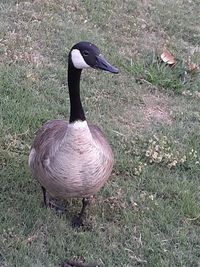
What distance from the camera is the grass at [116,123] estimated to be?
3.92 meters

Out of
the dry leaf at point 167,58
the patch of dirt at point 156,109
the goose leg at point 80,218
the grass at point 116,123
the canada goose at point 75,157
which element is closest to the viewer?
the canada goose at point 75,157

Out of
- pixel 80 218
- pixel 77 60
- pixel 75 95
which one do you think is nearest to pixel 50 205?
pixel 80 218

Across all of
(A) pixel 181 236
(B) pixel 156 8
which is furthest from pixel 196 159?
(B) pixel 156 8

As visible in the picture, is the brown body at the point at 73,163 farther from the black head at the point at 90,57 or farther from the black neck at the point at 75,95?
the black head at the point at 90,57

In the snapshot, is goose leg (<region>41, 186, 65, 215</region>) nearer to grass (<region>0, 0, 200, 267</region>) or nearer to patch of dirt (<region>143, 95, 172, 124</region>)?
grass (<region>0, 0, 200, 267</region>)

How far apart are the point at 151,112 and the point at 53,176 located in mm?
2102

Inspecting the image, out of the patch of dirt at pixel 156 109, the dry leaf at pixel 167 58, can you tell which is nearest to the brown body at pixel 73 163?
the patch of dirt at pixel 156 109

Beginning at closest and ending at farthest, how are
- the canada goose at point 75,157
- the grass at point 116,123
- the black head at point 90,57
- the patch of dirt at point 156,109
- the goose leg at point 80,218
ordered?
the black head at point 90,57 → the canada goose at point 75,157 → the grass at point 116,123 → the goose leg at point 80,218 → the patch of dirt at point 156,109

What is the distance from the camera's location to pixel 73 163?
3699 millimetres

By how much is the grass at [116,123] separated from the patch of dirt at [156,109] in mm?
13

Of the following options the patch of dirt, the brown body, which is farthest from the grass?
the brown body

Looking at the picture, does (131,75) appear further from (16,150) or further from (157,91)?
(16,150)

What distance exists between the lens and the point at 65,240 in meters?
3.90

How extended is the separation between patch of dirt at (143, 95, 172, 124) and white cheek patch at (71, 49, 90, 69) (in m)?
1.94
